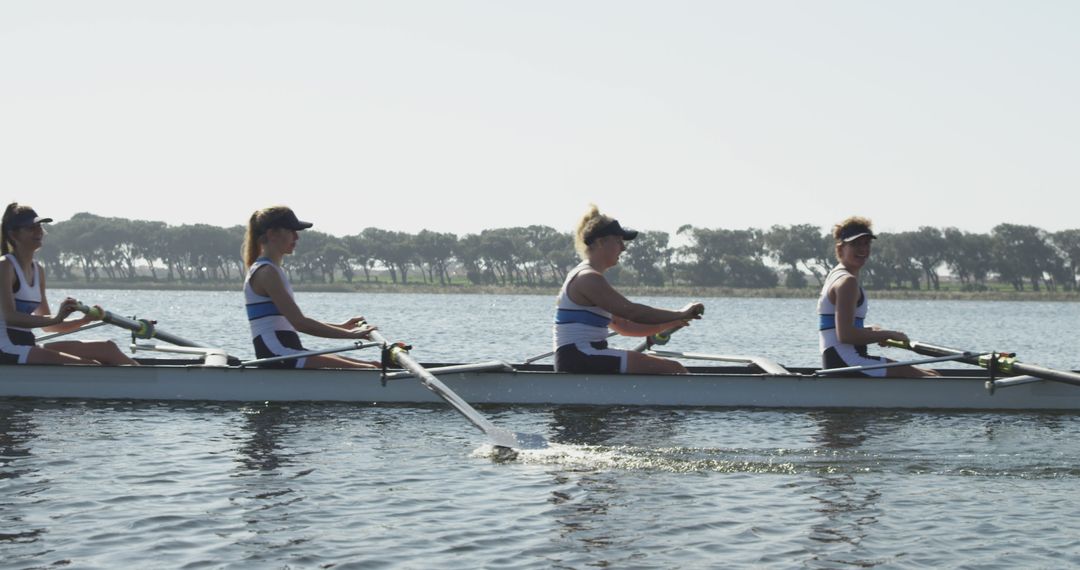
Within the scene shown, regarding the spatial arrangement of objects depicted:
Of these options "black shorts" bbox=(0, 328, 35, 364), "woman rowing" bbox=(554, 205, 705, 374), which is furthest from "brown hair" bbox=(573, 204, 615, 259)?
"black shorts" bbox=(0, 328, 35, 364)

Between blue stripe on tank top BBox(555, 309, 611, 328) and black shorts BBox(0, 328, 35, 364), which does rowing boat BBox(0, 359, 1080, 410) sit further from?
blue stripe on tank top BBox(555, 309, 611, 328)

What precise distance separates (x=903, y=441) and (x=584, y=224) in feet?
13.2

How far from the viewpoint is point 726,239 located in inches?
6924

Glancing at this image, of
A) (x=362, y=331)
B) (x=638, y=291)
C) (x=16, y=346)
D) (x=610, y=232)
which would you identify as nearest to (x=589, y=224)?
(x=610, y=232)

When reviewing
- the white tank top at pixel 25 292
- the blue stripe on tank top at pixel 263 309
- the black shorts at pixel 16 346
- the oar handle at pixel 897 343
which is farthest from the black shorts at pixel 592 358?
the black shorts at pixel 16 346

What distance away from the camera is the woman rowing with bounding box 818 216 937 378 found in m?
13.5

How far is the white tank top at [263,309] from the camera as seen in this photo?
13566 millimetres

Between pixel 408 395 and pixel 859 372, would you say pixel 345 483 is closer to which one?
pixel 408 395

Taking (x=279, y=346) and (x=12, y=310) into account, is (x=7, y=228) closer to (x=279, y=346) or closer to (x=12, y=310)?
(x=12, y=310)

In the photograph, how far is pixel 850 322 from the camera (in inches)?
543

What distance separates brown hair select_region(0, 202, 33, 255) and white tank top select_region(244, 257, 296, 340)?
2.55 metres

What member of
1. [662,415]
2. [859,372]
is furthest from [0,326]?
[859,372]

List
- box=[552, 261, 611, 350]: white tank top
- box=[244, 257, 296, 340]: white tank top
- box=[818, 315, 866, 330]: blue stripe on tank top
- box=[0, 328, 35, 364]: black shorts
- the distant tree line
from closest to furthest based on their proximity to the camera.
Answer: box=[244, 257, 296, 340]: white tank top
box=[552, 261, 611, 350]: white tank top
box=[0, 328, 35, 364]: black shorts
box=[818, 315, 866, 330]: blue stripe on tank top
the distant tree line

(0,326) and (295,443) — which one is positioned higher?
(0,326)
